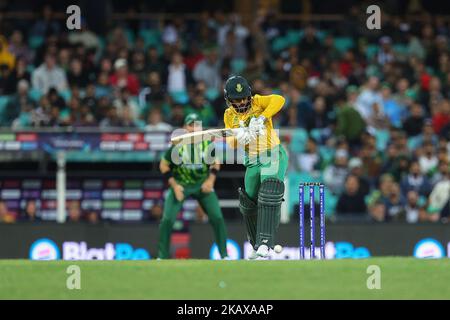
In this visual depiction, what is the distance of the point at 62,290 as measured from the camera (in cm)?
1316

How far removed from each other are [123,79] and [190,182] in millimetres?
6299

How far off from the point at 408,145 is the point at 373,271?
1072 cm

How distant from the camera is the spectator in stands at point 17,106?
23516 mm

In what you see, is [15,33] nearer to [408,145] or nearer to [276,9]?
[276,9]

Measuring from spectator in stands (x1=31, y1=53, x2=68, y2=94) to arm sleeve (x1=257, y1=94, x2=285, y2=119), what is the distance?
1033cm

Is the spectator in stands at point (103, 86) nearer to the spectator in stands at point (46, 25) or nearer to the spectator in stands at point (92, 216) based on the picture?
the spectator in stands at point (46, 25)

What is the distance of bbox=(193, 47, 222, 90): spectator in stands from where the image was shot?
83.7 feet

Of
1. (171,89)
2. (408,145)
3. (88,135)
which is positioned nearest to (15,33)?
(171,89)

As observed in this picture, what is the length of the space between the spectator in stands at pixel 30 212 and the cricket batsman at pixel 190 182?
4581 mm

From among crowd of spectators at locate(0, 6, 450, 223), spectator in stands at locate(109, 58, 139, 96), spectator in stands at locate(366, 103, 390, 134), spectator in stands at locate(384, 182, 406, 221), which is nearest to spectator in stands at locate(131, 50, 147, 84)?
crowd of spectators at locate(0, 6, 450, 223)

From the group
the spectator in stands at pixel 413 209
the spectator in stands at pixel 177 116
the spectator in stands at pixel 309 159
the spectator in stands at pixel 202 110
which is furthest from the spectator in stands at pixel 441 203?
the spectator in stands at pixel 177 116

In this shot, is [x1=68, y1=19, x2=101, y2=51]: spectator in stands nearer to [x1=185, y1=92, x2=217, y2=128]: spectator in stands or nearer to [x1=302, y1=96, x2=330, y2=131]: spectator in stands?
[x1=185, y1=92, x2=217, y2=128]: spectator in stands

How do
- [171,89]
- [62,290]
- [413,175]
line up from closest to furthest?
[62,290], [413,175], [171,89]

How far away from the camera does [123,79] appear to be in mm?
24594
